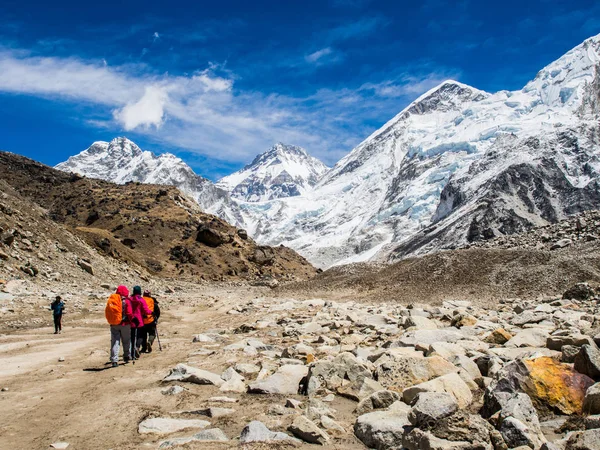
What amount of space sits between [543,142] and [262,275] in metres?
134

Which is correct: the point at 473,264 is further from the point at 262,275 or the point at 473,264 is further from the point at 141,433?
the point at 262,275

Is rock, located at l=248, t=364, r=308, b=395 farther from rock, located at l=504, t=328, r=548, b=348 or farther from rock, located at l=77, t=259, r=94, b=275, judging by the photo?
rock, located at l=77, t=259, r=94, b=275

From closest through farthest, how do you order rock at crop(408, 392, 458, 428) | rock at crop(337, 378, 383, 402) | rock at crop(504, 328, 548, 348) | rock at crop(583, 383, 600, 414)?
rock at crop(408, 392, 458, 428) < rock at crop(583, 383, 600, 414) < rock at crop(337, 378, 383, 402) < rock at crop(504, 328, 548, 348)

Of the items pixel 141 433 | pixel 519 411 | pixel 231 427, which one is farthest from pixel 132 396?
pixel 519 411

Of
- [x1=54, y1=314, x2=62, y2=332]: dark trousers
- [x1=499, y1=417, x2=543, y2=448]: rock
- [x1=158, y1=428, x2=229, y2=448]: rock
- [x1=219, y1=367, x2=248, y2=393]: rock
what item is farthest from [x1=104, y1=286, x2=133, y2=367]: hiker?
[x1=499, y1=417, x2=543, y2=448]: rock

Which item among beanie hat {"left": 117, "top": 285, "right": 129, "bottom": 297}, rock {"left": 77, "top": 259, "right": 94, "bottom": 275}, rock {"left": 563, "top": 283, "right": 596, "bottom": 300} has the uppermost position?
rock {"left": 77, "top": 259, "right": 94, "bottom": 275}

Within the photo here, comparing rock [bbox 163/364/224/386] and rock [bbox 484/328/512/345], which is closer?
rock [bbox 163/364/224/386]

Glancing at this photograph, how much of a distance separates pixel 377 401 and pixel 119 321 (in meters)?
7.23

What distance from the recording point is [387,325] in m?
14.4

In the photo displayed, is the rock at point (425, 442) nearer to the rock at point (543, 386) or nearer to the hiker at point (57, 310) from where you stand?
the rock at point (543, 386)

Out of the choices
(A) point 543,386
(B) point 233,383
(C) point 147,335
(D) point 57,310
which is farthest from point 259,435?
(D) point 57,310

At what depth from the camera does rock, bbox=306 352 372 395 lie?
7.98 meters

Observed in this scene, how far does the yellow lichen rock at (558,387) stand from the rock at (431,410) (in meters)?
1.65

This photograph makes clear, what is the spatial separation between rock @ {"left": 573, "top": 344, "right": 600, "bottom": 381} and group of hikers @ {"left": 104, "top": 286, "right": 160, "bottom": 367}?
31.5 ft
